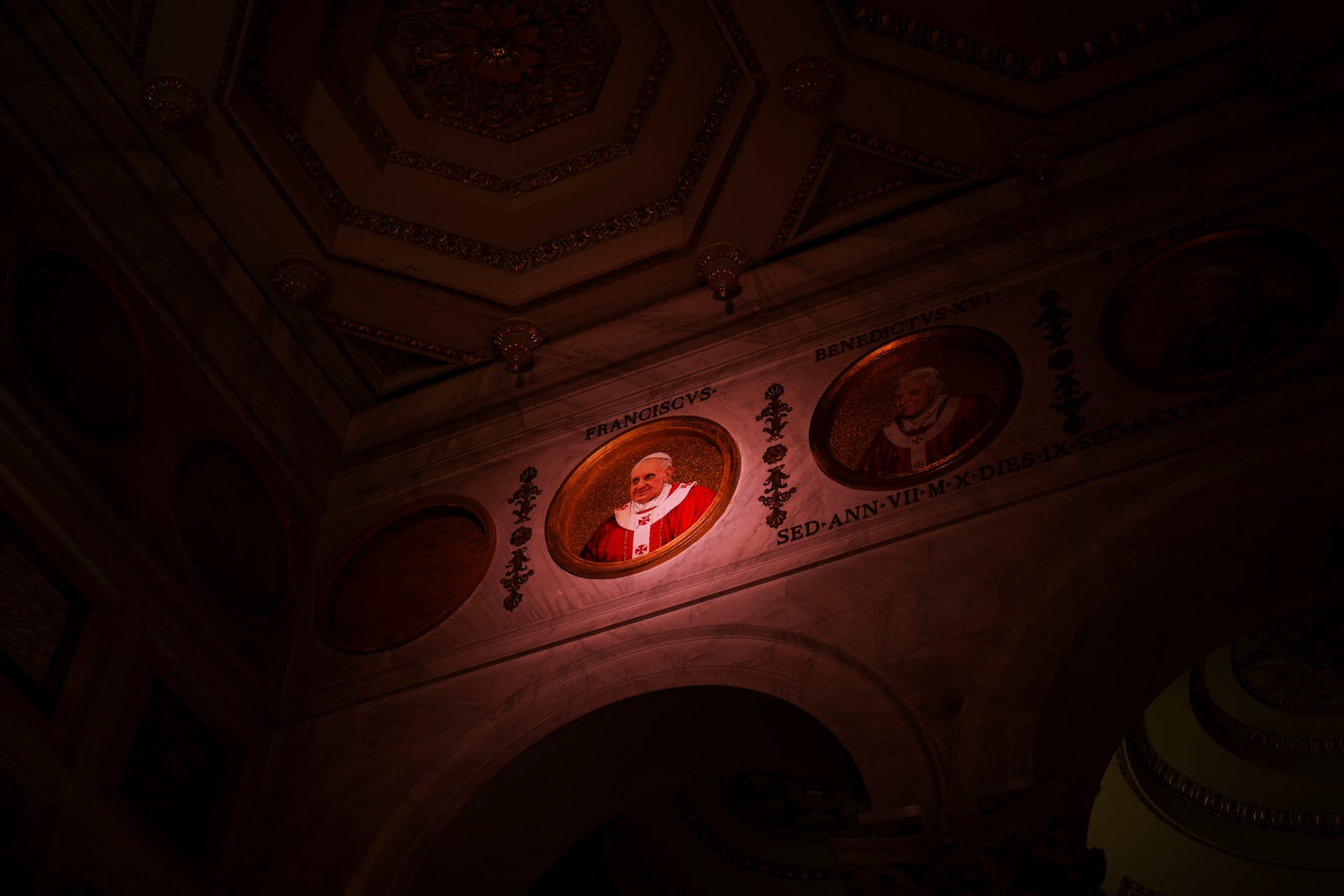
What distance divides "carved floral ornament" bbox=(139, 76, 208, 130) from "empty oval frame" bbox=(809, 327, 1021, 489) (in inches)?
164

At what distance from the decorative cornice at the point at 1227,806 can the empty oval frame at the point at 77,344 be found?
24.8 feet

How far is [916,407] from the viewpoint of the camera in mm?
8664

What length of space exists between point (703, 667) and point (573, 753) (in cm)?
94

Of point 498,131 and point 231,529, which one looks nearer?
point 231,529

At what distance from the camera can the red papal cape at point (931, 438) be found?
8312mm

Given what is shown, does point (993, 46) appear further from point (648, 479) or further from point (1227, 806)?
point (1227, 806)

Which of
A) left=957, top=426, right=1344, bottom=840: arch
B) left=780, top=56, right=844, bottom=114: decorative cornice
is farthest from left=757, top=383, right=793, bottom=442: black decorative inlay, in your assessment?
left=957, top=426, right=1344, bottom=840: arch

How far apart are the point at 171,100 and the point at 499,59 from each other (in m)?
2.05

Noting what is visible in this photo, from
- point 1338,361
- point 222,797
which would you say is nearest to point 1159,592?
point 1338,361

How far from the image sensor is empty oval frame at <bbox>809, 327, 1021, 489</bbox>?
27.3 feet

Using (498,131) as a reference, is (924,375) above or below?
below

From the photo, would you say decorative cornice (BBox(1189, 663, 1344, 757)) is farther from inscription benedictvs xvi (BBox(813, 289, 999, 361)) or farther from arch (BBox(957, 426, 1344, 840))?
arch (BBox(957, 426, 1344, 840))

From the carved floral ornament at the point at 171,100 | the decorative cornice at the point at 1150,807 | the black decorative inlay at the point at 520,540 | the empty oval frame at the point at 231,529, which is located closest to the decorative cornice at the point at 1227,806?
the decorative cornice at the point at 1150,807

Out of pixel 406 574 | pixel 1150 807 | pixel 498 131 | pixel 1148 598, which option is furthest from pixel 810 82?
pixel 1150 807
